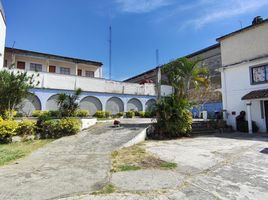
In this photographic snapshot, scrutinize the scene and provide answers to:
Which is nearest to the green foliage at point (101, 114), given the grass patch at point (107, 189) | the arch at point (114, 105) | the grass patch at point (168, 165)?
the arch at point (114, 105)

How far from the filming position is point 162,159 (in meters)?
6.94

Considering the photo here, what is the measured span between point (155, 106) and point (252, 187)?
29.1 ft

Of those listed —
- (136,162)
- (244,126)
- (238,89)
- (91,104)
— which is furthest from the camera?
(91,104)

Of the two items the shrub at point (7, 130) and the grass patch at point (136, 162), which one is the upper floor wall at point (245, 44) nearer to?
the grass patch at point (136, 162)

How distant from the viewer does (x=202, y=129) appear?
14.9 metres

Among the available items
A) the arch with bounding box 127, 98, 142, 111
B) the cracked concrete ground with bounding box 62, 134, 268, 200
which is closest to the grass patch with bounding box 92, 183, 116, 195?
the cracked concrete ground with bounding box 62, 134, 268, 200

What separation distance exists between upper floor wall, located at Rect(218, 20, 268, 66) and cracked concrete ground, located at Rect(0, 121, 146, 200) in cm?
1313

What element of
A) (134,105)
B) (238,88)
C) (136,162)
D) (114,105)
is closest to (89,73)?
(114,105)

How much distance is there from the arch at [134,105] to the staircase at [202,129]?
11.5m

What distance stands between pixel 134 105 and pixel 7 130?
17094 mm

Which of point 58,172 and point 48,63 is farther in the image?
point 48,63

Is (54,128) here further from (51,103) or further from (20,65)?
(20,65)

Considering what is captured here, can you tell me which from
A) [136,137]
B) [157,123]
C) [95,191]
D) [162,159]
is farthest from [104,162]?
[157,123]

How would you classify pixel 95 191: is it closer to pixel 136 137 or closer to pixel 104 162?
pixel 104 162
